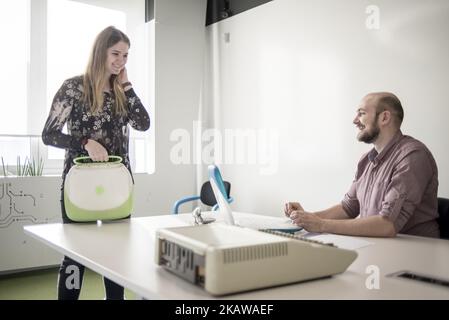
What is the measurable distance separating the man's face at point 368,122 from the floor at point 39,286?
6.31ft

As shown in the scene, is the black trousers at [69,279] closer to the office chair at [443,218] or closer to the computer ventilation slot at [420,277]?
the computer ventilation slot at [420,277]

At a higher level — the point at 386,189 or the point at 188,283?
the point at 386,189

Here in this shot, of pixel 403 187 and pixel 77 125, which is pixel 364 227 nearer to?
pixel 403 187

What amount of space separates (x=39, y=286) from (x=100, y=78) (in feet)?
6.77

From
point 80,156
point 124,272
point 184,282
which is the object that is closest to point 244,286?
point 184,282

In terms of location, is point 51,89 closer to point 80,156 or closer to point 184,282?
point 80,156

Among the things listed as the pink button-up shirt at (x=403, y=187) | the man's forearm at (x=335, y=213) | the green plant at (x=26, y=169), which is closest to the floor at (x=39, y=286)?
the green plant at (x=26, y=169)

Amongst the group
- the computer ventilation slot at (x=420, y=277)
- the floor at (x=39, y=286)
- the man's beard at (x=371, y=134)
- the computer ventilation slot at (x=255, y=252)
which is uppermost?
the man's beard at (x=371, y=134)

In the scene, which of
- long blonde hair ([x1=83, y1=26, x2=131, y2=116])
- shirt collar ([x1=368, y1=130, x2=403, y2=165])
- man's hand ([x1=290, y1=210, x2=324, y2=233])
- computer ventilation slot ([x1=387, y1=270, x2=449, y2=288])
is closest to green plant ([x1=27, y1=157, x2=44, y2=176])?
long blonde hair ([x1=83, y1=26, x2=131, y2=116])

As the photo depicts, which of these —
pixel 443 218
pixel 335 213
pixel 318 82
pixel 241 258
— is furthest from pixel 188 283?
pixel 318 82

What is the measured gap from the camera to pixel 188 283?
1.03m

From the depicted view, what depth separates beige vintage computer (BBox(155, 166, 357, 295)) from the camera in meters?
0.93

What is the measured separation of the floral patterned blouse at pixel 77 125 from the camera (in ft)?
6.94

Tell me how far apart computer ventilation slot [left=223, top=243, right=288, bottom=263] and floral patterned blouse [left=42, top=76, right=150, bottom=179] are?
142cm
